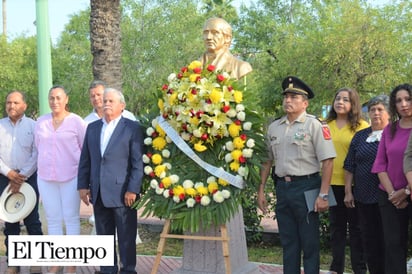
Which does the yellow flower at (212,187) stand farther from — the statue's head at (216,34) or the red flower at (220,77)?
the statue's head at (216,34)

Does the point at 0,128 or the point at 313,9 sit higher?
the point at 313,9

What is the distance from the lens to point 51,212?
17.7ft

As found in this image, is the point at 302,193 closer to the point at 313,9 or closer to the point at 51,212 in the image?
the point at 51,212

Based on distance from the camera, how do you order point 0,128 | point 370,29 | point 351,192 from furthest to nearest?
point 370,29 < point 0,128 < point 351,192

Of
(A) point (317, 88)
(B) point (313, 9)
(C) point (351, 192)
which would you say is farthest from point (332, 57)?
(C) point (351, 192)

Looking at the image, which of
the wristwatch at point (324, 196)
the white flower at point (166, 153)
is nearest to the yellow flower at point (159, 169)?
the white flower at point (166, 153)

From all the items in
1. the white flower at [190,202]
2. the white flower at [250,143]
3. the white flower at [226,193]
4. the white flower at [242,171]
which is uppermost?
the white flower at [250,143]

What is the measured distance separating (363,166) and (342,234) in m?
0.83

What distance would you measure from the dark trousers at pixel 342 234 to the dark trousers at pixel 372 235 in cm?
34

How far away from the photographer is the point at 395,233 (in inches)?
173

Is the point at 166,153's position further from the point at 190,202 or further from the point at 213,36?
the point at 213,36

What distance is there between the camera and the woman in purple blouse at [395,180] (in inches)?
171

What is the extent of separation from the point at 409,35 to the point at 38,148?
1700cm

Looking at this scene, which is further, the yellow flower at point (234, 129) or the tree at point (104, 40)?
the tree at point (104, 40)
